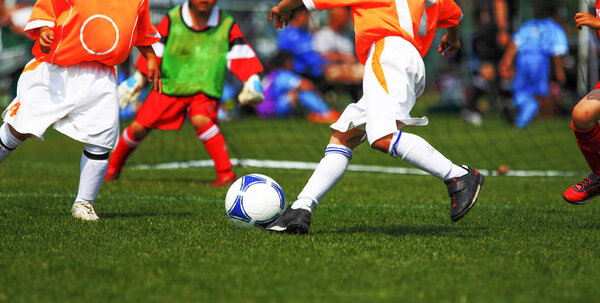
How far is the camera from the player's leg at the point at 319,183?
13.3ft

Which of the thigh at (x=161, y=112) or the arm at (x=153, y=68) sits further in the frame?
the thigh at (x=161, y=112)

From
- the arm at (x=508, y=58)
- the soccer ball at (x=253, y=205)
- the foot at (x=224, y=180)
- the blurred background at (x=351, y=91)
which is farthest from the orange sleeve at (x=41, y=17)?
the arm at (x=508, y=58)

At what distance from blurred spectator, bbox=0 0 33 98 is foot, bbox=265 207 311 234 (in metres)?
13.2

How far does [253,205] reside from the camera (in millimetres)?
4262

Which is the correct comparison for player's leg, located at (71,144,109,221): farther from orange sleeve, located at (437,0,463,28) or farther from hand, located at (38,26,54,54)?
orange sleeve, located at (437,0,463,28)

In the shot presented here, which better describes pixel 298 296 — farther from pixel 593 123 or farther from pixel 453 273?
pixel 593 123

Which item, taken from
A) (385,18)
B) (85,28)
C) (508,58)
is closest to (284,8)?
Result: (385,18)

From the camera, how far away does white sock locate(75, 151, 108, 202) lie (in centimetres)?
454

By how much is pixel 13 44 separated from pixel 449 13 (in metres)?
15.4

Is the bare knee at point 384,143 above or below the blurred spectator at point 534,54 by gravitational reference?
above

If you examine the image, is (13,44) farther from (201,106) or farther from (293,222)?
(293,222)

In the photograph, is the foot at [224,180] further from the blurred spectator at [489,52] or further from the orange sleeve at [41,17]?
the blurred spectator at [489,52]

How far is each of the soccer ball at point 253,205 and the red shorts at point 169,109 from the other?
2351 millimetres

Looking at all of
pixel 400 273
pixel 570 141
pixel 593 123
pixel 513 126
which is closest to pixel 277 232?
pixel 400 273
